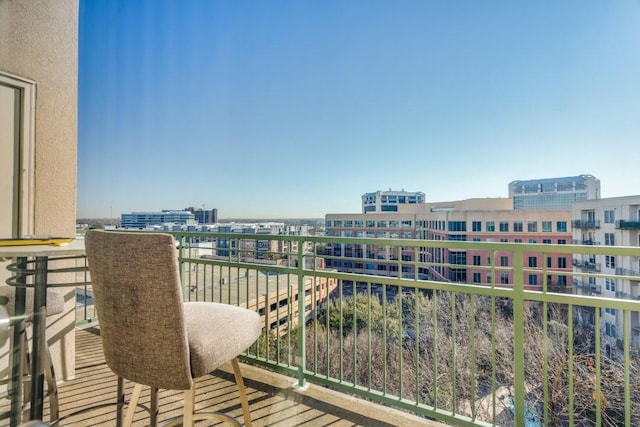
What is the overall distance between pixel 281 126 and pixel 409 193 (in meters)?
4.35

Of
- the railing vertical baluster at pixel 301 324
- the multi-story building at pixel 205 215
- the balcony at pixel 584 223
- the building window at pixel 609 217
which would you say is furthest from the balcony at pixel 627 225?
the multi-story building at pixel 205 215

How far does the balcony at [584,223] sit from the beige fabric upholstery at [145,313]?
7.30m

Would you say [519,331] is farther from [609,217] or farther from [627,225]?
[609,217]

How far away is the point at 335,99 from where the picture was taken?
25.5 feet

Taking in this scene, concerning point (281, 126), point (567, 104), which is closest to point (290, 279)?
point (281, 126)

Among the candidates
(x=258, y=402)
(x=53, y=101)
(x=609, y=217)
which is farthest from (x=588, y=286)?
(x=609, y=217)

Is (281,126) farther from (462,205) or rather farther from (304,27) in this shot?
(462,205)

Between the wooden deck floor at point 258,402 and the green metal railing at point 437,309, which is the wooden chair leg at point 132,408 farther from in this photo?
the green metal railing at point 437,309

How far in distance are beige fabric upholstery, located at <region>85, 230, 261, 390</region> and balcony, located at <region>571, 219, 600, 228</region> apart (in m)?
7.30

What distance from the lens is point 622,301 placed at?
1298mm

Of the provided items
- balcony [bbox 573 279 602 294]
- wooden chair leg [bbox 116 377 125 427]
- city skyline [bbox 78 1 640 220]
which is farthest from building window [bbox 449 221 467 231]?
wooden chair leg [bbox 116 377 125 427]

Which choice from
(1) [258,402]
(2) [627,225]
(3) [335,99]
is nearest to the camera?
(1) [258,402]

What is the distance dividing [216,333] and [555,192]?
8730 millimetres

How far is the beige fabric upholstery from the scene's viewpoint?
36.1 inches
